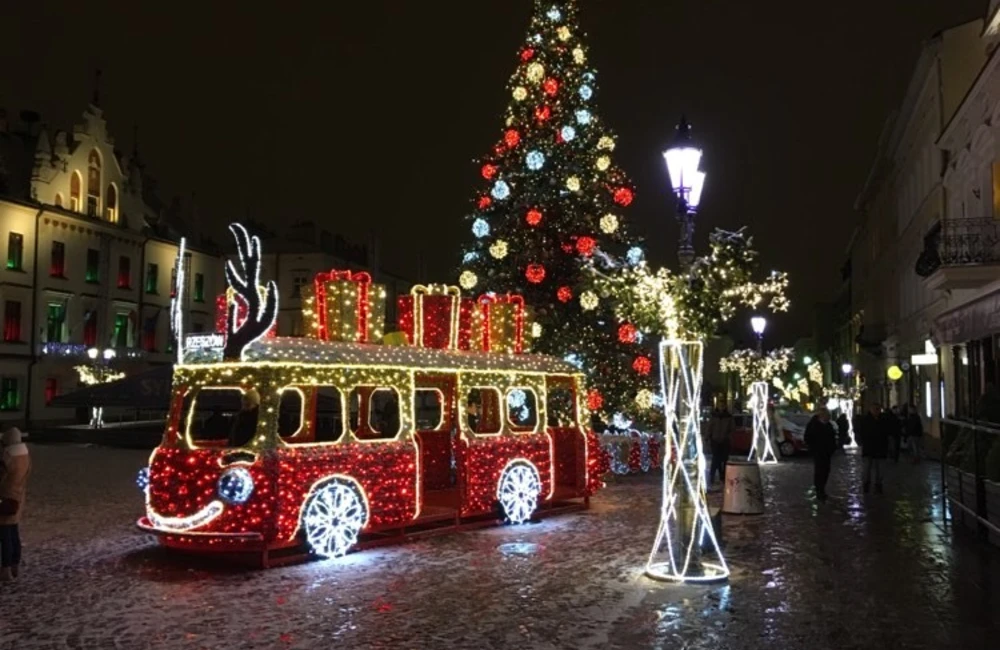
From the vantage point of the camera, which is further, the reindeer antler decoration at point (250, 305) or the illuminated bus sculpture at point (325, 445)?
the reindeer antler decoration at point (250, 305)

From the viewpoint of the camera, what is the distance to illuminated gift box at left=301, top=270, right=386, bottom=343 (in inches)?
487

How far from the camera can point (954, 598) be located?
906 centimetres

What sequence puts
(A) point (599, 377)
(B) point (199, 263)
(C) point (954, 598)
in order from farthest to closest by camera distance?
(B) point (199, 263)
(A) point (599, 377)
(C) point (954, 598)

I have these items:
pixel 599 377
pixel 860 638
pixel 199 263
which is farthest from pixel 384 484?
pixel 199 263

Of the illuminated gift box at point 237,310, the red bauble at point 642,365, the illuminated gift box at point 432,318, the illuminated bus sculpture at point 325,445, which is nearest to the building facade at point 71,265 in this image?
the red bauble at point 642,365

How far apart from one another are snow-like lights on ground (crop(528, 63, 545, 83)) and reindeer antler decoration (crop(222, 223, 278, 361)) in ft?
50.0

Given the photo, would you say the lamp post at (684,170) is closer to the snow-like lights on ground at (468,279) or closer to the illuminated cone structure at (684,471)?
the illuminated cone structure at (684,471)

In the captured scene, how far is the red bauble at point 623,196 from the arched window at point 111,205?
1304 inches

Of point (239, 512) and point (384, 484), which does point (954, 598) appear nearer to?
point (384, 484)

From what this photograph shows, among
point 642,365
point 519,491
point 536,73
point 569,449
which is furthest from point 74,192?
point 519,491

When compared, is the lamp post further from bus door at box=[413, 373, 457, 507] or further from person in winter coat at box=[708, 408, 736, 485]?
person in winter coat at box=[708, 408, 736, 485]

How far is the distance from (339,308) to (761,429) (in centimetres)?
1863

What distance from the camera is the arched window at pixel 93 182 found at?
47.8 m

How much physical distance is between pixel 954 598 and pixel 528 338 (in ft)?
29.2
